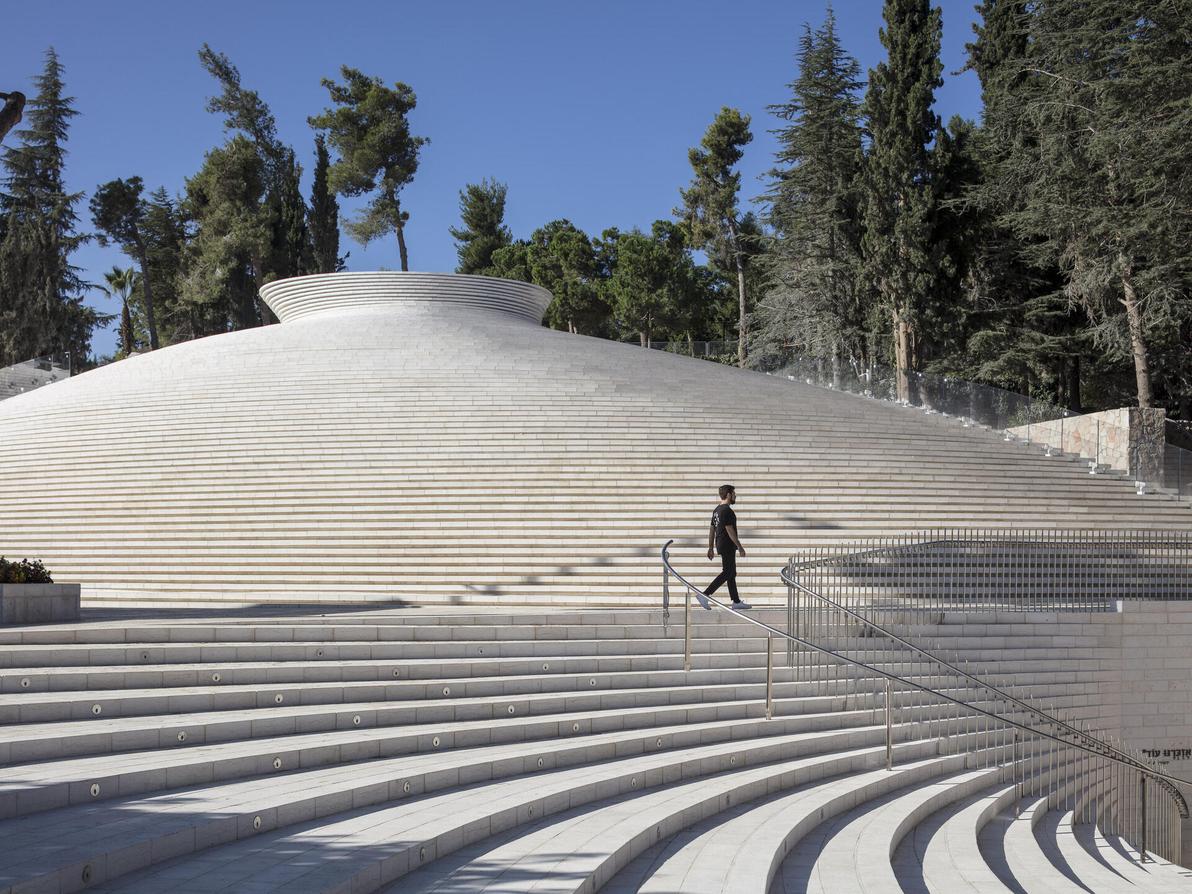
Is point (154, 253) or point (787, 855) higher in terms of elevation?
point (154, 253)

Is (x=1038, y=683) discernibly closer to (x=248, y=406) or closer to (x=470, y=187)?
(x=248, y=406)

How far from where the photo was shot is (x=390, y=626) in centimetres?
968

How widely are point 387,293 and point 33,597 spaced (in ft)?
60.6

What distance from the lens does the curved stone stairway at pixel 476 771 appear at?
5.22 m

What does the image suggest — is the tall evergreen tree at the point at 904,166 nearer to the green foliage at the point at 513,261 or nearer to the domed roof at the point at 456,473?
the domed roof at the point at 456,473

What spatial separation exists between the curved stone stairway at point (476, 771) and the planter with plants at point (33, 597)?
777 mm

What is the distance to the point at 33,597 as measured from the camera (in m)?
9.29

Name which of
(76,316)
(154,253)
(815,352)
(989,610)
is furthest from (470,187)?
(989,610)

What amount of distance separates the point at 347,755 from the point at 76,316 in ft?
141

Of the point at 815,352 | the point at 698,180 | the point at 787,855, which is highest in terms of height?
the point at 698,180

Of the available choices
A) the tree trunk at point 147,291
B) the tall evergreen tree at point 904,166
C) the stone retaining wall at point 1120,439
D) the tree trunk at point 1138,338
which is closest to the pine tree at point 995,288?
the tall evergreen tree at point 904,166

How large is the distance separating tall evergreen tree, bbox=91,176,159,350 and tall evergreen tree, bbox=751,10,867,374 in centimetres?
2488

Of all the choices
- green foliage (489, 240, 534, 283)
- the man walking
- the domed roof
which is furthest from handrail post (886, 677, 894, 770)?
green foliage (489, 240, 534, 283)

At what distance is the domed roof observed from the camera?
14.4 m
